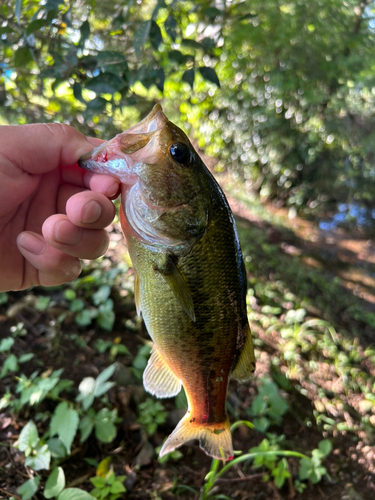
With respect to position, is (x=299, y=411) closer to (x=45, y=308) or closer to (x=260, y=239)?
(x=45, y=308)

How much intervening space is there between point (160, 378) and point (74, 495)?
0.70m

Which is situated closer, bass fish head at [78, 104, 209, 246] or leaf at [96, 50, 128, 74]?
bass fish head at [78, 104, 209, 246]

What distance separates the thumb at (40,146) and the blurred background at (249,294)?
2.11ft

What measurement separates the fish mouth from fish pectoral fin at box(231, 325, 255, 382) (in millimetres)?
918

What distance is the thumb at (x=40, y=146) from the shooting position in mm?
1399

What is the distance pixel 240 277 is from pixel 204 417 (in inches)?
30.0

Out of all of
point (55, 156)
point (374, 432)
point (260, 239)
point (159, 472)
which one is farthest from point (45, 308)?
point (260, 239)

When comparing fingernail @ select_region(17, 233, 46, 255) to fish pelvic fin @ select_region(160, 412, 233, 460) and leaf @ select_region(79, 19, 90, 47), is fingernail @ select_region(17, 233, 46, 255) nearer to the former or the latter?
fish pelvic fin @ select_region(160, 412, 233, 460)

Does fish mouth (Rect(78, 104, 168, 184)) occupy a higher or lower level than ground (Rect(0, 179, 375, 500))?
higher

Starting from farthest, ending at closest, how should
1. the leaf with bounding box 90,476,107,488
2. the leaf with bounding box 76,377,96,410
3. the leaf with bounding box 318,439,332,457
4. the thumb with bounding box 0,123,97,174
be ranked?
the leaf with bounding box 318,439,332,457 < the leaf with bounding box 76,377,96,410 < the leaf with bounding box 90,476,107,488 < the thumb with bounding box 0,123,97,174

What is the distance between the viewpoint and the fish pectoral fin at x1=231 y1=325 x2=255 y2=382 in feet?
4.97

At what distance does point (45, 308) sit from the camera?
296 centimetres

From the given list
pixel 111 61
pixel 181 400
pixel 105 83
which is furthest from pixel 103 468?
pixel 111 61

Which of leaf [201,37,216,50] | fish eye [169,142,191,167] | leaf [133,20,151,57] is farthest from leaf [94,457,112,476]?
leaf [201,37,216,50]
